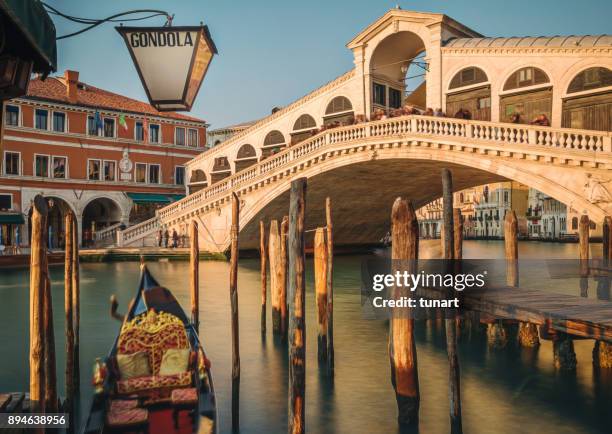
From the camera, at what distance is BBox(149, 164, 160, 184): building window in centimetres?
2750

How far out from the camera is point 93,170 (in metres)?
25.6

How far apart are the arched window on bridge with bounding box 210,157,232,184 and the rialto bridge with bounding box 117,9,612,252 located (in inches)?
20.6

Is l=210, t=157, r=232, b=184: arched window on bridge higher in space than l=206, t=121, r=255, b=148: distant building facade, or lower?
lower

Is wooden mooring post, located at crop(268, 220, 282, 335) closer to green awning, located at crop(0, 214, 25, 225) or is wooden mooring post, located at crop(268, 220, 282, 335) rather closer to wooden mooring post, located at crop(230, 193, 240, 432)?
wooden mooring post, located at crop(230, 193, 240, 432)

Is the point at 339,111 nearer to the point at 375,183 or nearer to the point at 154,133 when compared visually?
the point at 375,183

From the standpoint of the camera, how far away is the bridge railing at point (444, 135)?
12.9 m

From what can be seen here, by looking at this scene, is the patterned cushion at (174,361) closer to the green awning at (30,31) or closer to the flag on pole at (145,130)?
the green awning at (30,31)

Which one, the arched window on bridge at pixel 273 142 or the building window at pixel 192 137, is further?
the building window at pixel 192 137

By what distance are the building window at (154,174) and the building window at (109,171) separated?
182 centimetres

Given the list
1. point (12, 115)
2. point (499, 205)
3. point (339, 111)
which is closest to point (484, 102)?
point (339, 111)

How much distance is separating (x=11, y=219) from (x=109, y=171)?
5283 millimetres

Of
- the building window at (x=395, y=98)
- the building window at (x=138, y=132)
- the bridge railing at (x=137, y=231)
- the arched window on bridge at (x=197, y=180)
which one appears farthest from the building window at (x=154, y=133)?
the building window at (x=395, y=98)

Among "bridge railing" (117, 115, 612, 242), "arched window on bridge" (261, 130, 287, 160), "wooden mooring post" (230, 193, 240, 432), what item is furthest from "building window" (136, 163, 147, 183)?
"wooden mooring post" (230, 193, 240, 432)

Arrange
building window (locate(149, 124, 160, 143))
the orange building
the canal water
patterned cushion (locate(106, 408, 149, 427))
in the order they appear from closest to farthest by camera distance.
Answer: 1. patterned cushion (locate(106, 408, 149, 427))
2. the canal water
3. the orange building
4. building window (locate(149, 124, 160, 143))
